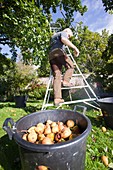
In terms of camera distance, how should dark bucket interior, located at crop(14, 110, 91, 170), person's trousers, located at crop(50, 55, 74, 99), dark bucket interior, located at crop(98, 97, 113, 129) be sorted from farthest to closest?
1. person's trousers, located at crop(50, 55, 74, 99)
2. dark bucket interior, located at crop(98, 97, 113, 129)
3. dark bucket interior, located at crop(14, 110, 91, 170)

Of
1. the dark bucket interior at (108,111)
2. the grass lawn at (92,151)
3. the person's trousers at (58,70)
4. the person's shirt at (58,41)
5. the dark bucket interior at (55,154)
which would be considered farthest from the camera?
the person's trousers at (58,70)

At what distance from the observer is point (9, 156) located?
208 cm

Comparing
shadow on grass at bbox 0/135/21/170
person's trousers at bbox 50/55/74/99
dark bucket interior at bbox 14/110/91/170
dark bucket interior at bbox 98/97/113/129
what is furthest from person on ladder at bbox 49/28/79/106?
dark bucket interior at bbox 14/110/91/170

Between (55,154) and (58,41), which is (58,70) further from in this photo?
(55,154)

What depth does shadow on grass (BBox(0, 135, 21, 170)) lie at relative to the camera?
1.89 meters

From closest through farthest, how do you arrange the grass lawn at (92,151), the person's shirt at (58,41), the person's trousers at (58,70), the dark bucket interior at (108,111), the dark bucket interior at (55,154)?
the dark bucket interior at (55,154) < the grass lawn at (92,151) < the dark bucket interior at (108,111) < the person's shirt at (58,41) < the person's trousers at (58,70)

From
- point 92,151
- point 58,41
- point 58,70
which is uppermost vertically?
point 58,41

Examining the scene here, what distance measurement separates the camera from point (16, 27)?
4.05m

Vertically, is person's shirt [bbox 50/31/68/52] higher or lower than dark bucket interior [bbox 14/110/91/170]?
higher

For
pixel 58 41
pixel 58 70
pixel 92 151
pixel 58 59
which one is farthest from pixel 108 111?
pixel 58 41

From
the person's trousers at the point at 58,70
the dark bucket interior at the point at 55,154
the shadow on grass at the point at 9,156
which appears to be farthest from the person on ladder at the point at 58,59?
the dark bucket interior at the point at 55,154

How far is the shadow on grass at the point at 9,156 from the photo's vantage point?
1.89m

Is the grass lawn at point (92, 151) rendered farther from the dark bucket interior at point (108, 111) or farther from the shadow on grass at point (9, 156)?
the dark bucket interior at point (108, 111)

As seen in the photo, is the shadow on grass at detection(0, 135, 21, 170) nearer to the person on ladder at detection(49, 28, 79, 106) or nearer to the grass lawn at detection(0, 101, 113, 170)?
the grass lawn at detection(0, 101, 113, 170)
